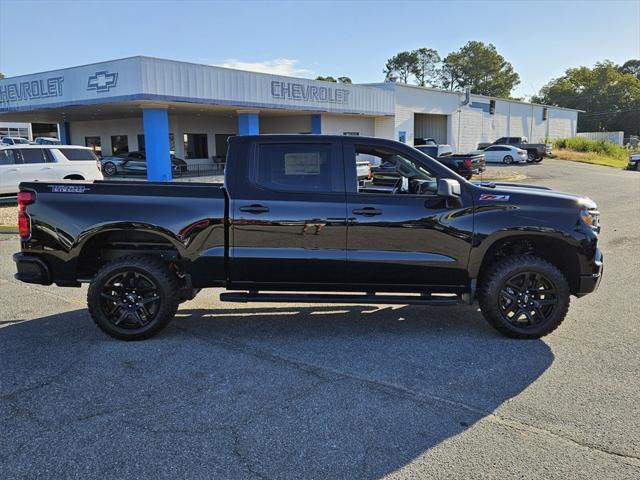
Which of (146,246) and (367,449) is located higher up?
(146,246)

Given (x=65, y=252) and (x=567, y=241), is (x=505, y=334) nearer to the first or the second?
(x=567, y=241)

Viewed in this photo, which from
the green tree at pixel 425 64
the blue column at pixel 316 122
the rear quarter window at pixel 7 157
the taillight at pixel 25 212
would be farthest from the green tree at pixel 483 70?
the taillight at pixel 25 212

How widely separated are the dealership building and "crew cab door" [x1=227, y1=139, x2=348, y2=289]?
58.6 feet

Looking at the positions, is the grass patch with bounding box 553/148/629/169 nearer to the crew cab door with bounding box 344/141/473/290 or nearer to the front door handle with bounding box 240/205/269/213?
the crew cab door with bounding box 344/141/473/290

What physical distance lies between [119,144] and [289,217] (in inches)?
1403

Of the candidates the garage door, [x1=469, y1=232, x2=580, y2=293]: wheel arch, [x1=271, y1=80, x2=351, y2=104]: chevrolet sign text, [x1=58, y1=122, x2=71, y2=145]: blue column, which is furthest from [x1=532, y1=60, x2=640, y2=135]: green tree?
[x1=469, y1=232, x2=580, y2=293]: wheel arch

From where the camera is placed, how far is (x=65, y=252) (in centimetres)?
521

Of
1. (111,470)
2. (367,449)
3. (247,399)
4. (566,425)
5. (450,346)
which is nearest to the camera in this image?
(111,470)

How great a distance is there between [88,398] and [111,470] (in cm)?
105

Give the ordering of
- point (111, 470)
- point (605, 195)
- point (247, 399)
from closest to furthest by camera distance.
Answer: point (111, 470), point (247, 399), point (605, 195)

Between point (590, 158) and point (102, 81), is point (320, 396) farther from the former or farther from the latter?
point (590, 158)

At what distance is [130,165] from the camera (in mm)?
30875

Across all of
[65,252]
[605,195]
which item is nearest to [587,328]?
[65,252]

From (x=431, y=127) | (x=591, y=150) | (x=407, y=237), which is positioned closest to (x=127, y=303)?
(x=407, y=237)
